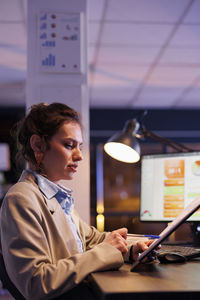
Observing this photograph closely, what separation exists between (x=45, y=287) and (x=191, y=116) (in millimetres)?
6636

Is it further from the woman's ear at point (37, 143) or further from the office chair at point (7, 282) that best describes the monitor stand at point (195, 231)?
the office chair at point (7, 282)

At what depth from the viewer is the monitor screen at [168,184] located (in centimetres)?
222

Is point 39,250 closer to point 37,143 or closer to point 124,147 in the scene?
point 37,143

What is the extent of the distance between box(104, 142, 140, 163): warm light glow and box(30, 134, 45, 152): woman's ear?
33.9 inches

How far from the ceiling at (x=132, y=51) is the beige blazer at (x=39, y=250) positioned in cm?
231

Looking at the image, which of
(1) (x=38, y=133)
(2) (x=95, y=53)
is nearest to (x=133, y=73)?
(2) (x=95, y=53)

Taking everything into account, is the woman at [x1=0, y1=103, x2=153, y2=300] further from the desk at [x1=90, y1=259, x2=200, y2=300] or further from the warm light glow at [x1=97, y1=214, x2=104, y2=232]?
Result: the warm light glow at [x1=97, y1=214, x2=104, y2=232]

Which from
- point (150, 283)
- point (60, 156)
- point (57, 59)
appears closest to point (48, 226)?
point (60, 156)

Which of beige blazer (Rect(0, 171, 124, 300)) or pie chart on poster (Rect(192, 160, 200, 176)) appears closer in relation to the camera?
beige blazer (Rect(0, 171, 124, 300))

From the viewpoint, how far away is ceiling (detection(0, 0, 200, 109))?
134 inches

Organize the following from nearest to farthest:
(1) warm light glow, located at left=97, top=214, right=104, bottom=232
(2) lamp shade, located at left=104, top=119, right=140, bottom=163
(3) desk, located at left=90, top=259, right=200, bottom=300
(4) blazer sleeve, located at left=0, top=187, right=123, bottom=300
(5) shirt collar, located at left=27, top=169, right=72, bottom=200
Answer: (3) desk, located at left=90, top=259, right=200, bottom=300 → (4) blazer sleeve, located at left=0, top=187, right=123, bottom=300 → (5) shirt collar, located at left=27, top=169, right=72, bottom=200 → (2) lamp shade, located at left=104, top=119, right=140, bottom=163 → (1) warm light glow, located at left=97, top=214, right=104, bottom=232

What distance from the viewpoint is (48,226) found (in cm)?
138

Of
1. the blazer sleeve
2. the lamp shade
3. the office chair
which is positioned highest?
the lamp shade

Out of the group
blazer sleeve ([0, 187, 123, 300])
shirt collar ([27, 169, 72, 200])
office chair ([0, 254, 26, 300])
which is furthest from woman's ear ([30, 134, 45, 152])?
office chair ([0, 254, 26, 300])
